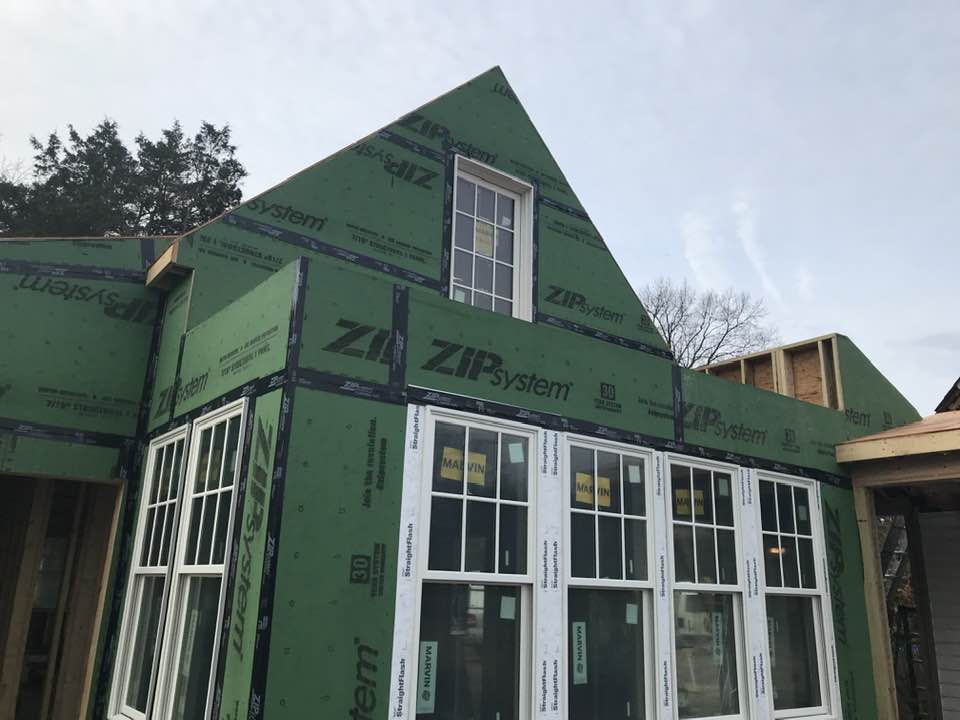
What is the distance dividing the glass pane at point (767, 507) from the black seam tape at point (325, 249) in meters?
4.11

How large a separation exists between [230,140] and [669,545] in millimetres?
26620

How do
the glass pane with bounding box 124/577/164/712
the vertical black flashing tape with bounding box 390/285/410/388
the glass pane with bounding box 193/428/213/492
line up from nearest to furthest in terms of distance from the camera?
the vertical black flashing tape with bounding box 390/285/410/388
the glass pane with bounding box 193/428/213/492
the glass pane with bounding box 124/577/164/712

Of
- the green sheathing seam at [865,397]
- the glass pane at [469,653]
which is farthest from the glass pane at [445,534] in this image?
the green sheathing seam at [865,397]

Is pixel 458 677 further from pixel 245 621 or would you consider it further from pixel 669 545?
Result: pixel 669 545

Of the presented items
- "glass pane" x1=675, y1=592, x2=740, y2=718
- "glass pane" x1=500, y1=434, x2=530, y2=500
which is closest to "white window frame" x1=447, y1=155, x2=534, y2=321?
"glass pane" x1=500, y1=434, x2=530, y2=500

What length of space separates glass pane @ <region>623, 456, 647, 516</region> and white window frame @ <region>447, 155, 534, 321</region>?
8.13 ft

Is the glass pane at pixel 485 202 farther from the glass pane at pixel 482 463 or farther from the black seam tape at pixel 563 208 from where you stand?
the glass pane at pixel 482 463

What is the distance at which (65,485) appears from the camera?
24.8ft

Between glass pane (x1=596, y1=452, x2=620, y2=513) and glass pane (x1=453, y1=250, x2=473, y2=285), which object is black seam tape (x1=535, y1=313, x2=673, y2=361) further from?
glass pane (x1=596, y1=452, x2=620, y2=513)

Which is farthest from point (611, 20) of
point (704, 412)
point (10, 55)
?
point (10, 55)

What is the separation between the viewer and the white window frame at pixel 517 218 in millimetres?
8133

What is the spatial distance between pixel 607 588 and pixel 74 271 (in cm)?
575

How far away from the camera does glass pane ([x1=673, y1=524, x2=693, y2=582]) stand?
6186mm

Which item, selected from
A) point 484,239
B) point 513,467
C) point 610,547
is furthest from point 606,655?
point 484,239
